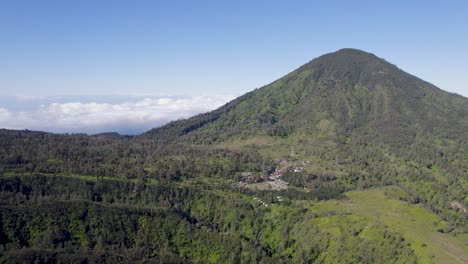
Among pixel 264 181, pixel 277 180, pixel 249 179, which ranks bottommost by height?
pixel 264 181

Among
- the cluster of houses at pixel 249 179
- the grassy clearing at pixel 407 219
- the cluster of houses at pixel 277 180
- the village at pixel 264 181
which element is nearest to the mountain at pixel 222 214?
the grassy clearing at pixel 407 219

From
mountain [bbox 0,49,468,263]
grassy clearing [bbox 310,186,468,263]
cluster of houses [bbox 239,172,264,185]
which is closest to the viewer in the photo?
grassy clearing [bbox 310,186,468,263]

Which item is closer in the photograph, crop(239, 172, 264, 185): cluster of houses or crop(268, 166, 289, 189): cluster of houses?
crop(268, 166, 289, 189): cluster of houses

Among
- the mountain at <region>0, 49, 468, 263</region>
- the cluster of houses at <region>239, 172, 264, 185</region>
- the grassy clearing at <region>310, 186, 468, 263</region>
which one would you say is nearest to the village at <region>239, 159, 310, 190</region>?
the cluster of houses at <region>239, 172, 264, 185</region>

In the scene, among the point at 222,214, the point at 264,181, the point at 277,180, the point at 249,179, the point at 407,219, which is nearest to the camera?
the point at 407,219

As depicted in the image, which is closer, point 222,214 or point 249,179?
point 222,214

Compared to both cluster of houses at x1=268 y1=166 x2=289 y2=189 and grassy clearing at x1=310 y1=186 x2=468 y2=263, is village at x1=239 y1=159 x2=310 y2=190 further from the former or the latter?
grassy clearing at x1=310 y1=186 x2=468 y2=263

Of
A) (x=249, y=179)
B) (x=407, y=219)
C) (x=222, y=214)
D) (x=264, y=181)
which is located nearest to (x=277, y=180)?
(x=264, y=181)

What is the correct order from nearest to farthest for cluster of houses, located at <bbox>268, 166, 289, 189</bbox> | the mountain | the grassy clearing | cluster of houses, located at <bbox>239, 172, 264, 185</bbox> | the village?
1. the grassy clearing
2. the mountain
3. the village
4. cluster of houses, located at <bbox>268, 166, 289, 189</bbox>
5. cluster of houses, located at <bbox>239, 172, 264, 185</bbox>

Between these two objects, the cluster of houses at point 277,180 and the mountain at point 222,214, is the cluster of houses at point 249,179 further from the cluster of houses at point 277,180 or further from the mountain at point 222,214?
the cluster of houses at point 277,180

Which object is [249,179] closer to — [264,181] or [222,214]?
[264,181]

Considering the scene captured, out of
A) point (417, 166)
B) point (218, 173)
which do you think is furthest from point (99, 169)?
point (417, 166)

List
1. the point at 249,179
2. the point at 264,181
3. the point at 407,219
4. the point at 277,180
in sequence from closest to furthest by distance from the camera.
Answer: the point at 407,219, the point at 249,179, the point at 264,181, the point at 277,180
